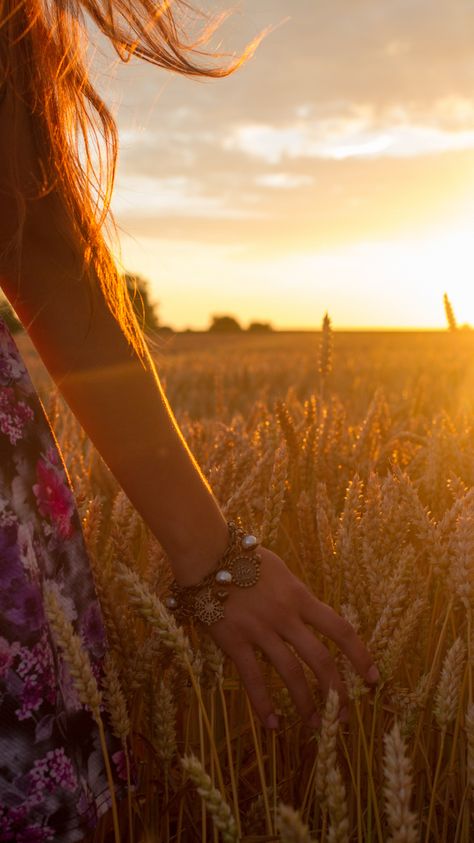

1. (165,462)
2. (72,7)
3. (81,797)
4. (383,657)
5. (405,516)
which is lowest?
(81,797)

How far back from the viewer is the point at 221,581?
85cm

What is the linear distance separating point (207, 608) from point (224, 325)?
4346 cm

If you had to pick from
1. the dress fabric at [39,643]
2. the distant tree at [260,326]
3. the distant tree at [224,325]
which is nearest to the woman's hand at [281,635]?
the dress fabric at [39,643]

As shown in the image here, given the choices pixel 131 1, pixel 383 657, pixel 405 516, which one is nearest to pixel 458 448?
pixel 405 516

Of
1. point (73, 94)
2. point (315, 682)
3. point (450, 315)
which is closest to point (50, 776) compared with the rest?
point (315, 682)

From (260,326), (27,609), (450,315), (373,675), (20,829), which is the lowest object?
(20,829)

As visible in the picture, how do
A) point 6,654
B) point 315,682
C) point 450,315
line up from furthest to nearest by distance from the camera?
point 450,315 < point 315,682 < point 6,654

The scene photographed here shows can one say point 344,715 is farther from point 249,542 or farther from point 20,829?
point 20,829

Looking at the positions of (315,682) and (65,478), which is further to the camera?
(315,682)

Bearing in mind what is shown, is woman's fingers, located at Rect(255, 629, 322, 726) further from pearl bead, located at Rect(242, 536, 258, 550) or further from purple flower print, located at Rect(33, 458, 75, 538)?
purple flower print, located at Rect(33, 458, 75, 538)

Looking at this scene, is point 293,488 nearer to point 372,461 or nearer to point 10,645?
point 372,461

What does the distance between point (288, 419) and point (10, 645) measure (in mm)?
970

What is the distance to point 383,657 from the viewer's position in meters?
0.87

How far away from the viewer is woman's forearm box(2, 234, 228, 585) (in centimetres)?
87
